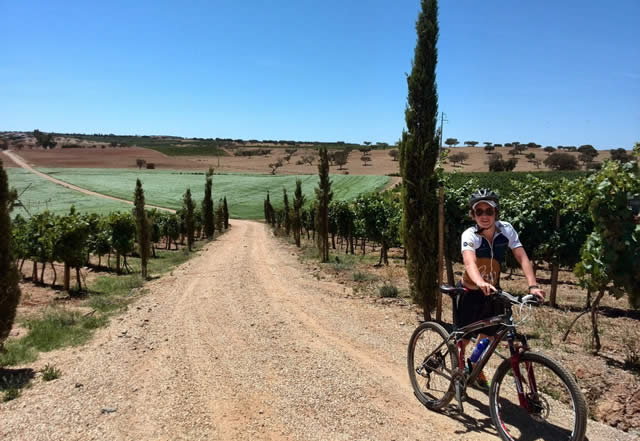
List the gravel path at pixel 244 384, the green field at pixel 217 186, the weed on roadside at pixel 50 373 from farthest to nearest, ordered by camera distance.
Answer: the green field at pixel 217 186, the weed on roadside at pixel 50 373, the gravel path at pixel 244 384

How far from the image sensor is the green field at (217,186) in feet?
235

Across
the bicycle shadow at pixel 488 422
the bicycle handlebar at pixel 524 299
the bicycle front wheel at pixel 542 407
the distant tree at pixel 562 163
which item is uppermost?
the distant tree at pixel 562 163

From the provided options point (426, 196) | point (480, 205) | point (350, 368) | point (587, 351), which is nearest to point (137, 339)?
point (350, 368)

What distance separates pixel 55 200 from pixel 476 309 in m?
70.2

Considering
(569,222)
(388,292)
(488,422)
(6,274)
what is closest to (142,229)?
(6,274)

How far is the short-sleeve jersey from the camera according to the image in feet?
14.7

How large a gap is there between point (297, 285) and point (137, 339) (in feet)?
19.8

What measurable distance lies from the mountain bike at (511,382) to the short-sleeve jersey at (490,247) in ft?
1.02

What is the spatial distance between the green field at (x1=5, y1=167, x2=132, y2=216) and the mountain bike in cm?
5707

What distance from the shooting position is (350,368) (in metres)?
6.22

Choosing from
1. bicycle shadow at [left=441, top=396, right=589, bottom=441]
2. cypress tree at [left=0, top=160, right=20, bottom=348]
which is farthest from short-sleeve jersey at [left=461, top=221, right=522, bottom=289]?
cypress tree at [left=0, top=160, right=20, bottom=348]

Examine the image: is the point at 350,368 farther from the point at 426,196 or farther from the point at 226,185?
the point at 226,185

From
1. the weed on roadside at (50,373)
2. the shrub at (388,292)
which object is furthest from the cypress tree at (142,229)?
the weed on roadside at (50,373)

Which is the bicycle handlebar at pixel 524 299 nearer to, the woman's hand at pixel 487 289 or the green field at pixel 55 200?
the woman's hand at pixel 487 289
